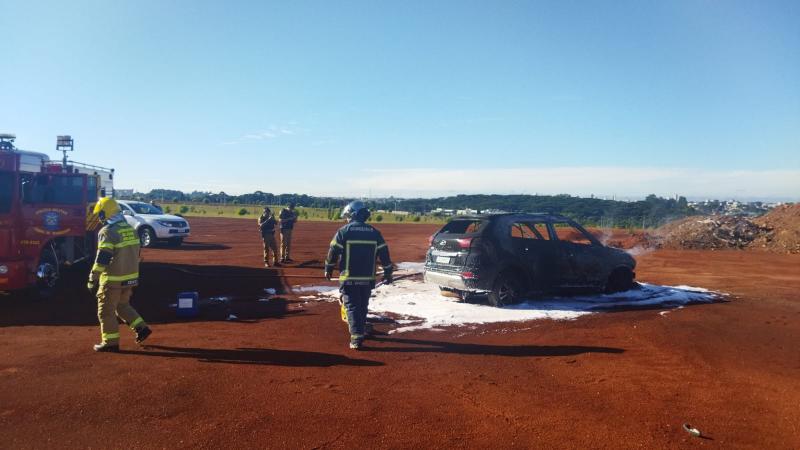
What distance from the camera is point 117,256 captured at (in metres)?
6.73

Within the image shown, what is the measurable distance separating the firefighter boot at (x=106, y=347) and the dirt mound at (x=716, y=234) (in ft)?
84.4

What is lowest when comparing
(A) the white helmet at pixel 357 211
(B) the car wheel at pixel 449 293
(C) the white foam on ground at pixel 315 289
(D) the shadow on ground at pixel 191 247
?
(D) the shadow on ground at pixel 191 247

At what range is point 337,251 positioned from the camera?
729cm

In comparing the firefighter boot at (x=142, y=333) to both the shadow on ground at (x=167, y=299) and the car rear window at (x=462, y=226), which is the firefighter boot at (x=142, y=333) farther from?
the car rear window at (x=462, y=226)

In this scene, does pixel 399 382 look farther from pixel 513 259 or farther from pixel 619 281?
pixel 619 281

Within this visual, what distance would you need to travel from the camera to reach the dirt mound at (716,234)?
2544cm

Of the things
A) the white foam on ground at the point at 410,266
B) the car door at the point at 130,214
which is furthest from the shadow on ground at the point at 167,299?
the car door at the point at 130,214

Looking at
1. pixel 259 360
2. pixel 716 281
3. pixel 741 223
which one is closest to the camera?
pixel 259 360

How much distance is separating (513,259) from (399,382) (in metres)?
Result: 4.54

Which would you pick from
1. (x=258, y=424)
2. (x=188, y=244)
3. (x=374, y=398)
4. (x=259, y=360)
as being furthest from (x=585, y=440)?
(x=188, y=244)

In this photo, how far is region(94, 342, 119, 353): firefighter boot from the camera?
656cm

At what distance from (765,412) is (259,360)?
5.27m

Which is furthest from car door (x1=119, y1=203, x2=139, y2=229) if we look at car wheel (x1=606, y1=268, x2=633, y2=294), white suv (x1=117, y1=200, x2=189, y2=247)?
car wheel (x1=606, y1=268, x2=633, y2=294)

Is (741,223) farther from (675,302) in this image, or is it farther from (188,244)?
(188,244)
